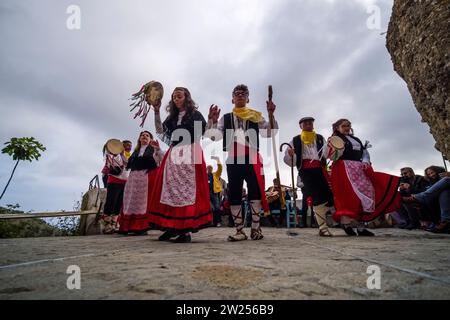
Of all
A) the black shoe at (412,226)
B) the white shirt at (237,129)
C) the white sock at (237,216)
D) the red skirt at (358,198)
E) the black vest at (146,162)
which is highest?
the white shirt at (237,129)

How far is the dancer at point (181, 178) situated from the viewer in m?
3.12

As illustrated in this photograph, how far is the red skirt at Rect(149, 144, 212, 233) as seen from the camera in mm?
3088

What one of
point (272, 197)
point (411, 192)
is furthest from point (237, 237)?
point (272, 197)

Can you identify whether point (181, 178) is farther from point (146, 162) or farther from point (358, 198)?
point (358, 198)

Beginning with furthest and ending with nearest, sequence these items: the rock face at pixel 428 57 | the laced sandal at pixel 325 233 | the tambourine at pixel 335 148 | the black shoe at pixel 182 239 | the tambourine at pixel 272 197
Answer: the tambourine at pixel 272 197 < the tambourine at pixel 335 148 < the laced sandal at pixel 325 233 < the black shoe at pixel 182 239 < the rock face at pixel 428 57

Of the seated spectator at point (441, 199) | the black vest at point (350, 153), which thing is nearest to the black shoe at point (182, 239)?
the black vest at point (350, 153)

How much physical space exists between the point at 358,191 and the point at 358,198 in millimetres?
117

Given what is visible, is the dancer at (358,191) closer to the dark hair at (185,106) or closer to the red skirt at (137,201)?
the dark hair at (185,106)

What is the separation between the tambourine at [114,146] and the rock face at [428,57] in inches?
189

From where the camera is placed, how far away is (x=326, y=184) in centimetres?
416

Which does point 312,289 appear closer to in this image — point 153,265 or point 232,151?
point 153,265

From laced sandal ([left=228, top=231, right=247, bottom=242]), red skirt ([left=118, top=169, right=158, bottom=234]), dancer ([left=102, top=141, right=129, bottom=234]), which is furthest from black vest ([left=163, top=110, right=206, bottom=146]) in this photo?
dancer ([left=102, top=141, right=129, bottom=234])
